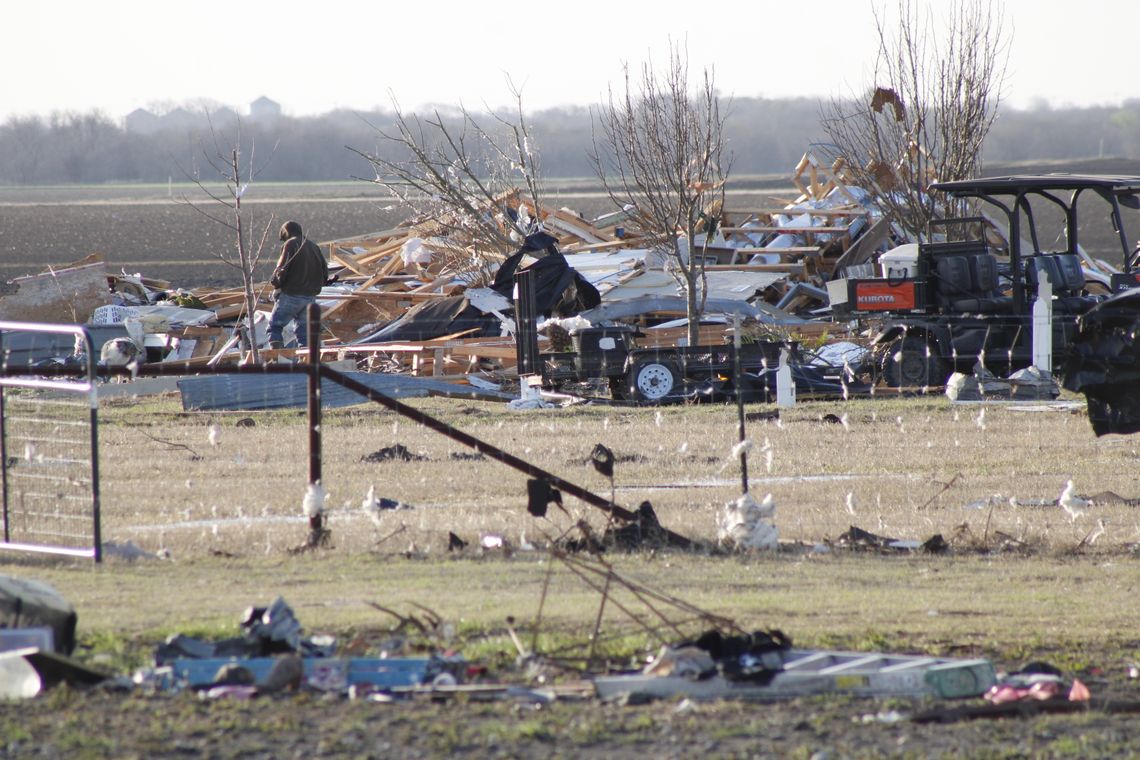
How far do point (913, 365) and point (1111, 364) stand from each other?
7.68m

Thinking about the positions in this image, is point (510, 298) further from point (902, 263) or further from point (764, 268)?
point (902, 263)

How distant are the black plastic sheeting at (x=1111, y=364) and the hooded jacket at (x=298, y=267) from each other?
11903mm

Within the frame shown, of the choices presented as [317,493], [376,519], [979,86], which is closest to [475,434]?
[376,519]

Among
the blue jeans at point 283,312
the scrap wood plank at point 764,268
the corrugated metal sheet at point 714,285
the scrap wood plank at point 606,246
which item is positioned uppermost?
the scrap wood plank at point 606,246

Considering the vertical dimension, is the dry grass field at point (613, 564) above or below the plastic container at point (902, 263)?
below

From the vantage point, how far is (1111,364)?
9.77 metres

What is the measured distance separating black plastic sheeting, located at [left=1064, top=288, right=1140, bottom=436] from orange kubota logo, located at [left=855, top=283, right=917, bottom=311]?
272 inches

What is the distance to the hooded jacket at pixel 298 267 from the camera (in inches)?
765

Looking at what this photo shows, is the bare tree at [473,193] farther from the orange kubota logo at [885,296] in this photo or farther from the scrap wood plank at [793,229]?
the orange kubota logo at [885,296]

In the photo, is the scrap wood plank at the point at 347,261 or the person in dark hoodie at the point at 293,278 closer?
the person in dark hoodie at the point at 293,278

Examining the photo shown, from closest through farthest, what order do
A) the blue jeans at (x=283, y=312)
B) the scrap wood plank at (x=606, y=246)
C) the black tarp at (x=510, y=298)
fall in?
1. the blue jeans at (x=283, y=312)
2. the black tarp at (x=510, y=298)
3. the scrap wood plank at (x=606, y=246)

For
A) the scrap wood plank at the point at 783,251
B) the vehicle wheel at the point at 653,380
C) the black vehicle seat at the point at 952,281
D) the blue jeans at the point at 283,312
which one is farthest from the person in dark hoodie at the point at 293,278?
the scrap wood plank at the point at 783,251

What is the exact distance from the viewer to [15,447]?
42.3 ft

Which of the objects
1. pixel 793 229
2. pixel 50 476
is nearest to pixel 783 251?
pixel 793 229
